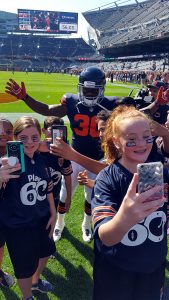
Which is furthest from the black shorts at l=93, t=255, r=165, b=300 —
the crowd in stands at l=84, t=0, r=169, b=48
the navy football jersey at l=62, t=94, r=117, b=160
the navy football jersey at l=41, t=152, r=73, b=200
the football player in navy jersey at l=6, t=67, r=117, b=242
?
the crowd in stands at l=84, t=0, r=169, b=48

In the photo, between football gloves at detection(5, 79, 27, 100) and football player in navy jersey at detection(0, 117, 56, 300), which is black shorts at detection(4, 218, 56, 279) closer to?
football player in navy jersey at detection(0, 117, 56, 300)

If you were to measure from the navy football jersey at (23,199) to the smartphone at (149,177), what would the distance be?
61.0 inches

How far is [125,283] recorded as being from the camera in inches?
78.4

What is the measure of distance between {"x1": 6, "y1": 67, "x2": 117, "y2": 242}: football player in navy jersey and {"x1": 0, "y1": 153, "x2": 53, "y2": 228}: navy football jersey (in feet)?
4.82

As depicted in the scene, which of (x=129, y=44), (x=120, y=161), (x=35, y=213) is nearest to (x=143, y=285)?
(x=120, y=161)

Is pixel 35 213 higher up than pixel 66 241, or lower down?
higher up

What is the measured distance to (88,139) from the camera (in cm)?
432

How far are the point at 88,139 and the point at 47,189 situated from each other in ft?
4.84

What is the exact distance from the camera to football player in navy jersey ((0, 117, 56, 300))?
2.71 meters

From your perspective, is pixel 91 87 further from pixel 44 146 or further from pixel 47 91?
pixel 47 91

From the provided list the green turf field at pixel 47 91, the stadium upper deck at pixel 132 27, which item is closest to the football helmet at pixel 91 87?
the green turf field at pixel 47 91

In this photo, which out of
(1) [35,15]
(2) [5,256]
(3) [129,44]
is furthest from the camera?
(1) [35,15]

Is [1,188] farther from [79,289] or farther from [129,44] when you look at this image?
[129,44]

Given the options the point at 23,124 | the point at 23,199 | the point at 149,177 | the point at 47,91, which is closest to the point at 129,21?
the point at 47,91
